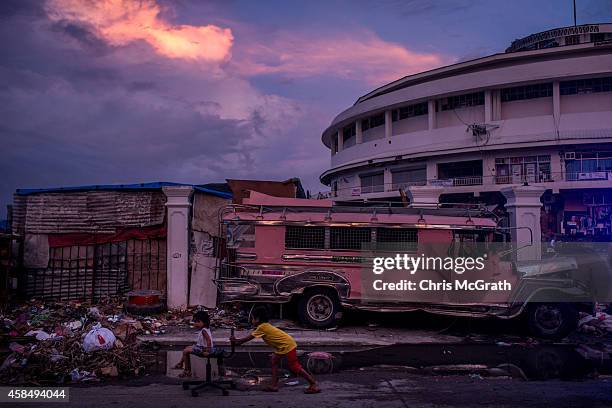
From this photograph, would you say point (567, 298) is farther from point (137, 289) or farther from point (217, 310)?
point (137, 289)

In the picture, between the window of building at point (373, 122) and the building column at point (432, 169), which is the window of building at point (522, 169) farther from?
the window of building at point (373, 122)

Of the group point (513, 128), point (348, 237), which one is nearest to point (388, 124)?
point (513, 128)

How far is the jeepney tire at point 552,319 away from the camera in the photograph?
34.0ft

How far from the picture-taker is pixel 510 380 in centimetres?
743

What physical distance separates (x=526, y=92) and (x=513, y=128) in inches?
108

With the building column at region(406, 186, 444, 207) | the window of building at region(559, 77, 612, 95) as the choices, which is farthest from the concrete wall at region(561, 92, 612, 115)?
the building column at region(406, 186, 444, 207)

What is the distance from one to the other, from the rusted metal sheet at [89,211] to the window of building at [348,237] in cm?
470

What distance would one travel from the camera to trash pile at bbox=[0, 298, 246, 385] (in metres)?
7.28

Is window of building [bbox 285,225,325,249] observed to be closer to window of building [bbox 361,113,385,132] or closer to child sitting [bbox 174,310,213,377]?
child sitting [bbox 174,310,213,377]

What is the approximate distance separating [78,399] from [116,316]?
5.27 metres

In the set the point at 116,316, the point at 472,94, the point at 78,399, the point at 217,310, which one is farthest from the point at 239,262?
the point at 472,94

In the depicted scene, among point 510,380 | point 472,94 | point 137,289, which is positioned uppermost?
point 472,94

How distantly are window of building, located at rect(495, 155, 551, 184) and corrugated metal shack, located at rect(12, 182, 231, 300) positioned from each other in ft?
79.9

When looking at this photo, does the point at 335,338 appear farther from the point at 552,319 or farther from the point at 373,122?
the point at 373,122
